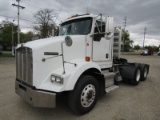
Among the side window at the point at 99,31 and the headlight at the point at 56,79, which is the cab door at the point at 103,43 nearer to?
the side window at the point at 99,31

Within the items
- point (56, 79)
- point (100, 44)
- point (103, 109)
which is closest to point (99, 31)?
point (100, 44)

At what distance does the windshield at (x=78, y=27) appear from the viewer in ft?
14.3

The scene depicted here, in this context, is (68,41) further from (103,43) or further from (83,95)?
(103,43)

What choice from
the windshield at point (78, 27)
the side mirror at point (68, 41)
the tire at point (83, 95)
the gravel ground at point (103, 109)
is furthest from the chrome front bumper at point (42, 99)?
the windshield at point (78, 27)

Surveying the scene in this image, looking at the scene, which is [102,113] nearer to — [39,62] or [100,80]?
[100,80]

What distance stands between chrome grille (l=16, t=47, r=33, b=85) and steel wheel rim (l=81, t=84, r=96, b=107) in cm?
138

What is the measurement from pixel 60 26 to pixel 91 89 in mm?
2771

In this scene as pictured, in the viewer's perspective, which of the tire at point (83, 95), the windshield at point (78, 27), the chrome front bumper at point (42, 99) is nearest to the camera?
the chrome front bumper at point (42, 99)

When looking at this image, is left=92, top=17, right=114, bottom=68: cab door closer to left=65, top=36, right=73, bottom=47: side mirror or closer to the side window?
the side window

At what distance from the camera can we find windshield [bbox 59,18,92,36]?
14.3 feet

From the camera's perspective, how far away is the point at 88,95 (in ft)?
12.5

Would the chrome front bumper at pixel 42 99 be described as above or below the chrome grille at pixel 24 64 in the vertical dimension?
below

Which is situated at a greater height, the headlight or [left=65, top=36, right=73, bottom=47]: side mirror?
[left=65, top=36, right=73, bottom=47]: side mirror

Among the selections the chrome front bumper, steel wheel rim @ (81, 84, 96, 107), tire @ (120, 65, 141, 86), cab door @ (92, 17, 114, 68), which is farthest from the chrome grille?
tire @ (120, 65, 141, 86)
